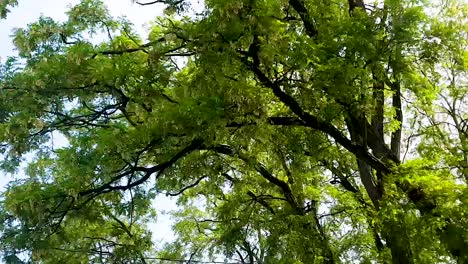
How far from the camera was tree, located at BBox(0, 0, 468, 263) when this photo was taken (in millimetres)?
5375

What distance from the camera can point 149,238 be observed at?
10.3 meters

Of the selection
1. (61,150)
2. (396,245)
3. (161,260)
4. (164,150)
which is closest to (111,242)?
(161,260)

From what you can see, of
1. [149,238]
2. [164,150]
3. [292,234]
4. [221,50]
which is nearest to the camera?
[221,50]

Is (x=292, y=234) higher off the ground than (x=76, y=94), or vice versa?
(x=76, y=94)

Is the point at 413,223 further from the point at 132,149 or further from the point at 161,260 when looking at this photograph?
the point at 161,260

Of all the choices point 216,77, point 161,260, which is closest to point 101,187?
point 216,77

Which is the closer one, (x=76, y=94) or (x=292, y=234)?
(x=76, y=94)

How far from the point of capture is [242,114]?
18.3 ft

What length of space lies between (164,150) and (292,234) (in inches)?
89.6

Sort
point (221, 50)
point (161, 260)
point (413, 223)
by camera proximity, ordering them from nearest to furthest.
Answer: point (221, 50), point (413, 223), point (161, 260)

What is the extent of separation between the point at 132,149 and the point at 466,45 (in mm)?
4697

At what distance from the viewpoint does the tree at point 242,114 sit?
212 inches

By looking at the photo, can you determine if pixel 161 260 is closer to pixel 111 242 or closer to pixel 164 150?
pixel 111 242

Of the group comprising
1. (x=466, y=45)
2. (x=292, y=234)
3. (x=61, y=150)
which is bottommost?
(x=292, y=234)
